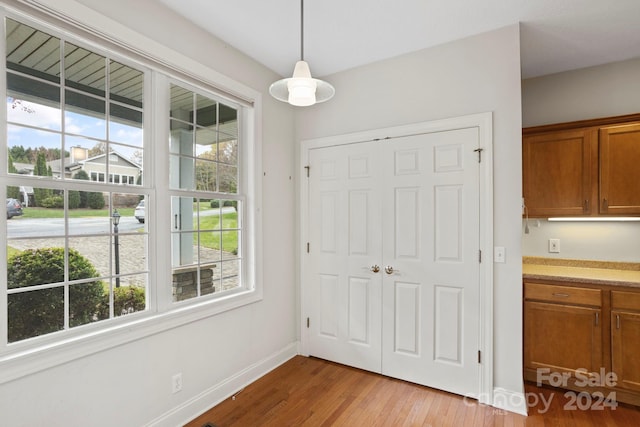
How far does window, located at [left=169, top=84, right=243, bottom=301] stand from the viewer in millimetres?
2262

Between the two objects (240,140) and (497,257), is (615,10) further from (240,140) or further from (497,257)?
(240,140)

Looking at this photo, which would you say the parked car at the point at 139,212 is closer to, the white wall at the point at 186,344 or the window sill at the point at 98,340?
the window sill at the point at 98,340

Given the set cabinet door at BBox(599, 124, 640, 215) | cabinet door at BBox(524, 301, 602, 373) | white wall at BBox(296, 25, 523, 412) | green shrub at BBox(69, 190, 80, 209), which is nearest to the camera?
green shrub at BBox(69, 190, 80, 209)

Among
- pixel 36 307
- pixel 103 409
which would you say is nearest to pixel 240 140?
pixel 36 307

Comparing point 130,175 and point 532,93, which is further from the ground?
point 532,93

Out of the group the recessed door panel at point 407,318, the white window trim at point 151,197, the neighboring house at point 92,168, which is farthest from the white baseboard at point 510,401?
A: the neighboring house at point 92,168

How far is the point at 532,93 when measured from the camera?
10.4ft

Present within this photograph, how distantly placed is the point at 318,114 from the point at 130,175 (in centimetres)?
183

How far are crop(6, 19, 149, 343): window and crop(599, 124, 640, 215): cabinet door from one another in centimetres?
358

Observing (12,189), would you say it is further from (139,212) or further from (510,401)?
(510,401)

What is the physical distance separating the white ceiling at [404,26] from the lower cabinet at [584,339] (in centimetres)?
193

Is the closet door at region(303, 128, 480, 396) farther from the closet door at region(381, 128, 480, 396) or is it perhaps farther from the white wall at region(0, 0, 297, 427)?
the white wall at region(0, 0, 297, 427)

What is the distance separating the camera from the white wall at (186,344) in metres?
1.60

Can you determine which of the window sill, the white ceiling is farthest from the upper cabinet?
the window sill
